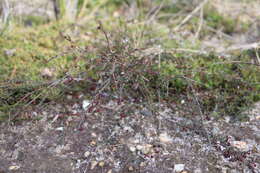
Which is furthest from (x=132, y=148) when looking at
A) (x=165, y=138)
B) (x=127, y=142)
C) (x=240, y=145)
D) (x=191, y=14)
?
(x=191, y=14)

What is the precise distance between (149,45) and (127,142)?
1.39 metres

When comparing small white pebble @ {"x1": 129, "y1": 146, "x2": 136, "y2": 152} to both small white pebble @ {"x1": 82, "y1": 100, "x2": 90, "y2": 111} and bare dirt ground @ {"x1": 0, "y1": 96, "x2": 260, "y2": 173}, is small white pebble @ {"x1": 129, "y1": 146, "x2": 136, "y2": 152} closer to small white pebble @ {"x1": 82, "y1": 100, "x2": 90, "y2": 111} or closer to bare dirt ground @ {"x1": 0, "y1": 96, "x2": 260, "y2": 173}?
bare dirt ground @ {"x1": 0, "y1": 96, "x2": 260, "y2": 173}

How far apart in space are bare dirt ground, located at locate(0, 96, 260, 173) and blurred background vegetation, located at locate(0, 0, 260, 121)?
181mm

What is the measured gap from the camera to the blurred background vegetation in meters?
2.33

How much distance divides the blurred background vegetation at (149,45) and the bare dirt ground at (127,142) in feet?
0.59

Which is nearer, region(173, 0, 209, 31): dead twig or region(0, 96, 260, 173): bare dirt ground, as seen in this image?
region(0, 96, 260, 173): bare dirt ground

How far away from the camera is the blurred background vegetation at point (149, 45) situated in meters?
2.33

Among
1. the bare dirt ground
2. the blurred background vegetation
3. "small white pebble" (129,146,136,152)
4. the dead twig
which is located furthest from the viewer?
the dead twig

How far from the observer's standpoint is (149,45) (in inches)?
121

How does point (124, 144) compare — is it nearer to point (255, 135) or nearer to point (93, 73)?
point (93, 73)

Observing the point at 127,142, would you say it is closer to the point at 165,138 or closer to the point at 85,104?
the point at 165,138

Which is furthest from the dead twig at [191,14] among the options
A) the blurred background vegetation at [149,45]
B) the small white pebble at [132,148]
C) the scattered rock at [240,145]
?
A: the small white pebble at [132,148]

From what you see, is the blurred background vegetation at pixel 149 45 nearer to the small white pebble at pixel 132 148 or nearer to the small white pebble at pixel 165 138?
the small white pebble at pixel 165 138

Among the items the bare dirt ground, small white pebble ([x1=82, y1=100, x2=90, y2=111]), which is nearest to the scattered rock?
the bare dirt ground
